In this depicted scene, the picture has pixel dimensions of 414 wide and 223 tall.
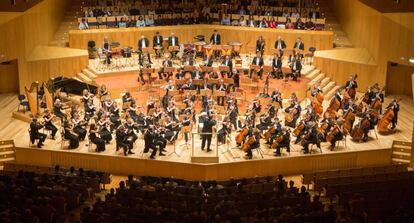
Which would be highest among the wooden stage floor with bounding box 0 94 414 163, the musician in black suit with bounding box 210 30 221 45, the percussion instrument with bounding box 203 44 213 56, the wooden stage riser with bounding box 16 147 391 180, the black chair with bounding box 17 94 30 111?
the musician in black suit with bounding box 210 30 221 45

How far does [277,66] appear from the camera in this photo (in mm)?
22719

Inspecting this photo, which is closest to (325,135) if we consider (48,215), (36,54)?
(48,215)

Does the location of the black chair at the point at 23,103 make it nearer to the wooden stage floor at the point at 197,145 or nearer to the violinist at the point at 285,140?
the wooden stage floor at the point at 197,145

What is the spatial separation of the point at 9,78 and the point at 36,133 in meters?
6.02

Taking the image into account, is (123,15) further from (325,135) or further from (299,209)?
(299,209)

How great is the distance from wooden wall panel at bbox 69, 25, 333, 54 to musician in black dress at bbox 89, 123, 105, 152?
28.2ft

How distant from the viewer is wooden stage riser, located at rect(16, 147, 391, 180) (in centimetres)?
1680

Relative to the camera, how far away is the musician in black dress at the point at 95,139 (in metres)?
17.1

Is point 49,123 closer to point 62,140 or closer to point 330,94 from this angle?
point 62,140

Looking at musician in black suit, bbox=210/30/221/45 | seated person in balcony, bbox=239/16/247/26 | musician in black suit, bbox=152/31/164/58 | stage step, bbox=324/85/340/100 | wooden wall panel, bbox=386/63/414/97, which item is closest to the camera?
wooden wall panel, bbox=386/63/414/97

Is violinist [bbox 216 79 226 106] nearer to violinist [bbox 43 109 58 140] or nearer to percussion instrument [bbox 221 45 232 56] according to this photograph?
percussion instrument [bbox 221 45 232 56]

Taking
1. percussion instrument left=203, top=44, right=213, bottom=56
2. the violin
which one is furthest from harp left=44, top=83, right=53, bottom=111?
percussion instrument left=203, top=44, right=213, bottom=56

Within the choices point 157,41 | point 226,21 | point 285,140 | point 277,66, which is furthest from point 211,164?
point 226,21

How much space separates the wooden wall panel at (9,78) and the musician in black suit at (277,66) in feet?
31.1
